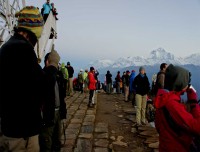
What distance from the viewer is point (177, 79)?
253cm

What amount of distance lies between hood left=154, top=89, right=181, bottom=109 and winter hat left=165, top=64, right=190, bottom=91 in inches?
2.3

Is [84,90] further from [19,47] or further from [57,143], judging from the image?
[19,47]

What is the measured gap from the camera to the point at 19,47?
2.24m

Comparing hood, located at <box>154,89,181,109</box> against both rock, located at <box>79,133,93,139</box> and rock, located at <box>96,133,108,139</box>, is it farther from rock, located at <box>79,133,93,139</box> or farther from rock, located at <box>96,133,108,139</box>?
rock, located at <box>96,133,108,139</box>

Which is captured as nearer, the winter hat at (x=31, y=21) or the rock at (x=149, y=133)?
the winter hat at (x=31, y=21)

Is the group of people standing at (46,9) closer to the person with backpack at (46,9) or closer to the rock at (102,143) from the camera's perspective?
the person with backpack at (46,9)

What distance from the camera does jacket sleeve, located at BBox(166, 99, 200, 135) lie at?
2.24 metres

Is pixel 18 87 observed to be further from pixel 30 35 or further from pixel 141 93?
pixel 141 93

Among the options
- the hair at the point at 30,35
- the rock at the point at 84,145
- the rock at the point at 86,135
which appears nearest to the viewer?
the hair at the point at 30,35

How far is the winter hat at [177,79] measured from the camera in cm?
253

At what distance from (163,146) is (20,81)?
151cm

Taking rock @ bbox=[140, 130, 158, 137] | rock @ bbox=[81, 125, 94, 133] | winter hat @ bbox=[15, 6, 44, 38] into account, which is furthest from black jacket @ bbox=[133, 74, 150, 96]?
winter hat @ bbox=[15, 6, 44, 38]

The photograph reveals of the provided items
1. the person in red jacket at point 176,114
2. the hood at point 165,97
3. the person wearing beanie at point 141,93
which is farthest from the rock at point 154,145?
the hood at point 165,97

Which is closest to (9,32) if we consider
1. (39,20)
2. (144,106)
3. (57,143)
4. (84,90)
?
(144,106)
